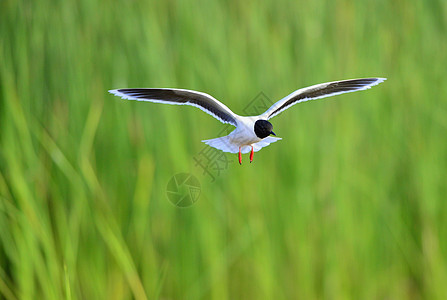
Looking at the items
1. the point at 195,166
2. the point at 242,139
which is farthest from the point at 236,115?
the point at 195,166

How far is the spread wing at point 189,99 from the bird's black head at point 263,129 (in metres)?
0.06

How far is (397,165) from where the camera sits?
1.26 metres

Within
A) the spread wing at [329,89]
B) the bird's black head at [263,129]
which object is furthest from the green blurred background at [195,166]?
the bird's black head at [263,129]

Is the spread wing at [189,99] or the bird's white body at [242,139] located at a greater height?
the spread wing at [189,99]

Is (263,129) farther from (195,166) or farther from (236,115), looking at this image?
(195,166)

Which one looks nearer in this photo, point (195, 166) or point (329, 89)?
point (329, 89)

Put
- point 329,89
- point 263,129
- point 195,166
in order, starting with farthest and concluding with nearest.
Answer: point 195,166
point 329,89
point 263,129

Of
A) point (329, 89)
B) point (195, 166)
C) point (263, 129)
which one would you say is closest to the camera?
point (263, 129)

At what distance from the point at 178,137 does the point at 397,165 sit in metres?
0.58

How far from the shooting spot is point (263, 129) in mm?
453

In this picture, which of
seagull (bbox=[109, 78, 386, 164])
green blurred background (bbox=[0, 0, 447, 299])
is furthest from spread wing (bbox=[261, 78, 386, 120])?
green blurred background (bbox=[0, 0, 447, 299])

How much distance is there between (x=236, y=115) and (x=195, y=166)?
53 cm

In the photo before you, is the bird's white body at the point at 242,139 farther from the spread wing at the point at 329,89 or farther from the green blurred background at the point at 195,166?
the green blurred background at the point at 195,166

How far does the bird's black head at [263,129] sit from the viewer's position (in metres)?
0.45
